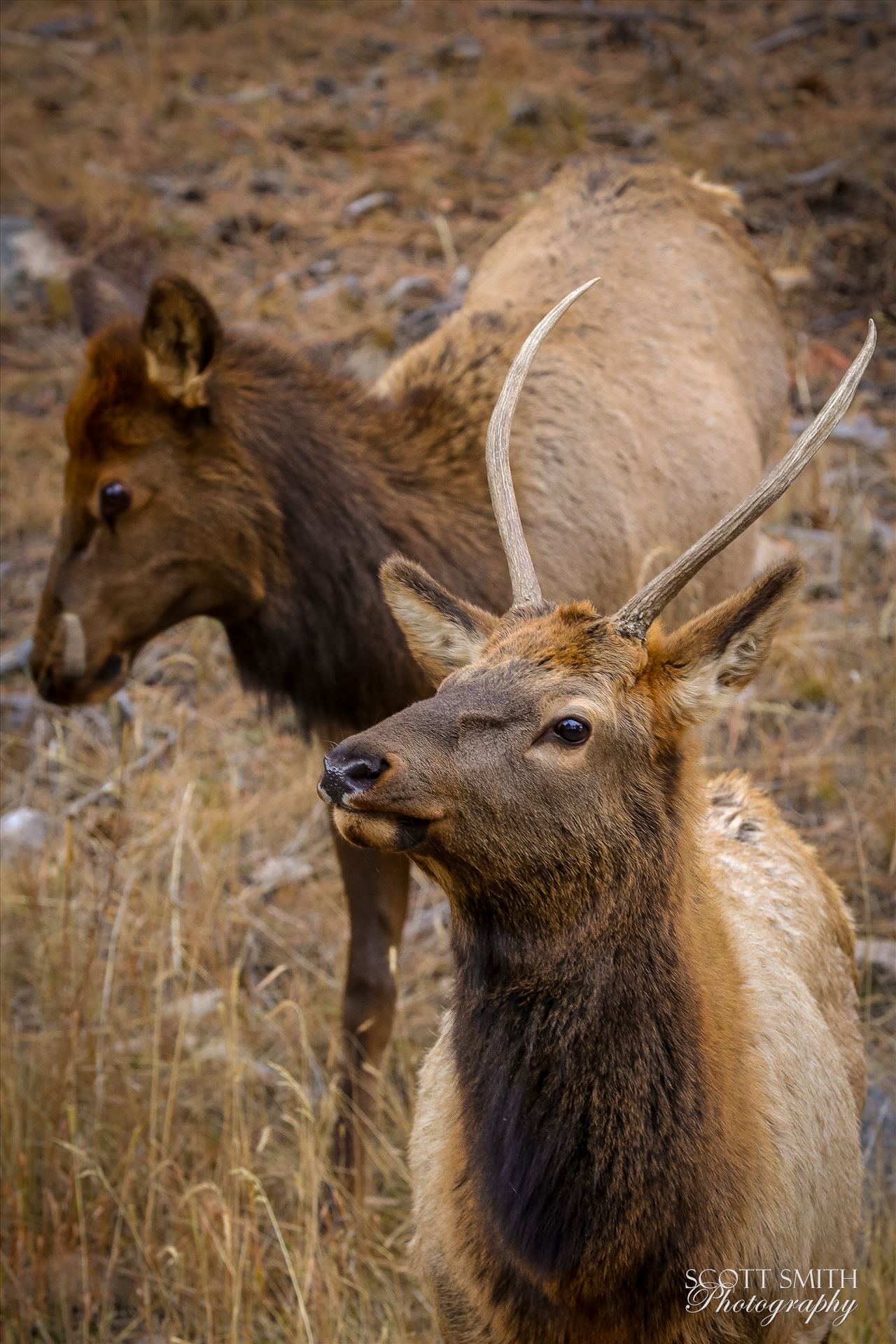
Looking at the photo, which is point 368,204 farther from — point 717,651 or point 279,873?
point 717,651

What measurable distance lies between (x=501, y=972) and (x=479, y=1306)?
0.63m

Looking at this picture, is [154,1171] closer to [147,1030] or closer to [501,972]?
[147,1030]

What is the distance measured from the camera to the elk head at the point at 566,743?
2234 mm

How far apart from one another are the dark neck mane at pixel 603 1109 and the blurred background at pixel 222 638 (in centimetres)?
91

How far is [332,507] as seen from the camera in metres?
4.01

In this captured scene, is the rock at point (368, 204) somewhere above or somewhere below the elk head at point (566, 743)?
below

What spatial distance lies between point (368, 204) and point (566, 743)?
302 inches

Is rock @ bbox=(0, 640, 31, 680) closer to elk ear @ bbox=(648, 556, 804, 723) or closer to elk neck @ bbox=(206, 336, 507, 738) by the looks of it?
elk neck @ bbox=(206, 336, 507, 738)

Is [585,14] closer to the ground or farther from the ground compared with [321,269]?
farther from the ground

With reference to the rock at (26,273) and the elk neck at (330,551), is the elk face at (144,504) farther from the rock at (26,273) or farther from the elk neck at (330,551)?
the rock at (26,273)

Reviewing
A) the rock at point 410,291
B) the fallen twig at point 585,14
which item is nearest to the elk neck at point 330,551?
the rock at point 410,291

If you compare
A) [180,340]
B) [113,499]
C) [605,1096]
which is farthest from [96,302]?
[605,1096]

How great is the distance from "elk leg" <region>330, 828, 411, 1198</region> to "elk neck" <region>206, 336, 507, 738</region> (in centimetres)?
44

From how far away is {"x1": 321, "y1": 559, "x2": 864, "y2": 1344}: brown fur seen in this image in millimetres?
2336
